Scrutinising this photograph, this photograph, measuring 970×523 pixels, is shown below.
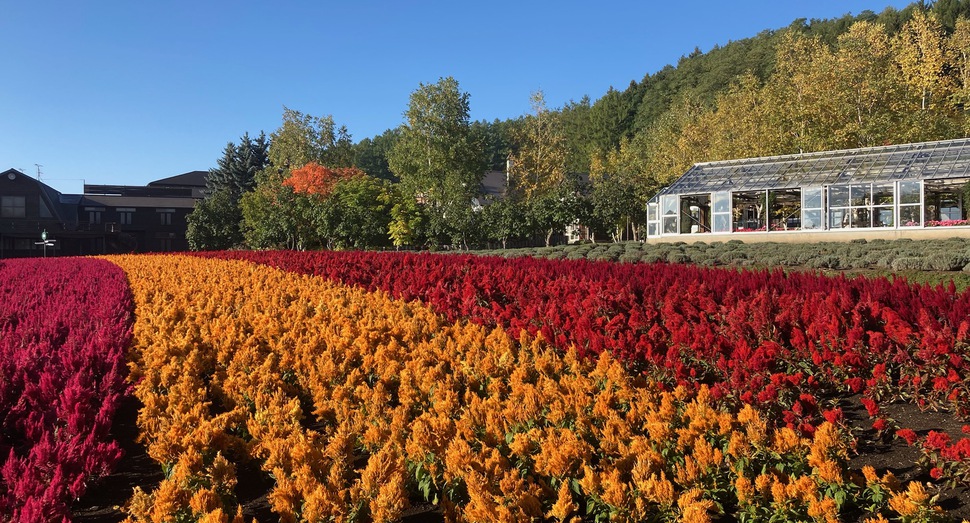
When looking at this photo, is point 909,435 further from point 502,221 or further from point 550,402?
point 502,221

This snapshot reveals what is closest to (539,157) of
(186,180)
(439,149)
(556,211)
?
(439,149)

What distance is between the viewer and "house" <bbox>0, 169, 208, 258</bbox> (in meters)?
47.4

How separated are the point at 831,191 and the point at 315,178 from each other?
32736 mm

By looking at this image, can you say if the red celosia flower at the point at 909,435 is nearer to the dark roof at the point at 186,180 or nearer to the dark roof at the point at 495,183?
the dark roof at the point at 495,183

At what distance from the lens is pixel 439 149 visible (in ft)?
146

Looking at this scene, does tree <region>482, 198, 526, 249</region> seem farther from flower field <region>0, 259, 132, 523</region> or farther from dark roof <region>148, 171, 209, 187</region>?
dark roof <region>148, 171, 209, 187</region>

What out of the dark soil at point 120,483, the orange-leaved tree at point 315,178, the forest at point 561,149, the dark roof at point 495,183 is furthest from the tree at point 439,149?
the dark soil at point 120,483

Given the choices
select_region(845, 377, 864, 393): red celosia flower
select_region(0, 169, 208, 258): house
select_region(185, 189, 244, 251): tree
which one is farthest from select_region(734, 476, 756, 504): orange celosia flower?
select_region(0, 169, 208, 258): house

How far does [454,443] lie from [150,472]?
205 centimetres

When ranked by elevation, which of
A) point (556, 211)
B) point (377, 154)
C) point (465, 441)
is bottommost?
point (465, 441)

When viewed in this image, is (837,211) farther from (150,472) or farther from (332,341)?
(150,472)

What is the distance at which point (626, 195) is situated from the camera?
A: 37219mm

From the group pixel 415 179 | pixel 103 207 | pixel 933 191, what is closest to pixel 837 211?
pixel 933 191

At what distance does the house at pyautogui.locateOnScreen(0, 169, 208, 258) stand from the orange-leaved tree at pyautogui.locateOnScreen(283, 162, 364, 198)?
1488 cm
